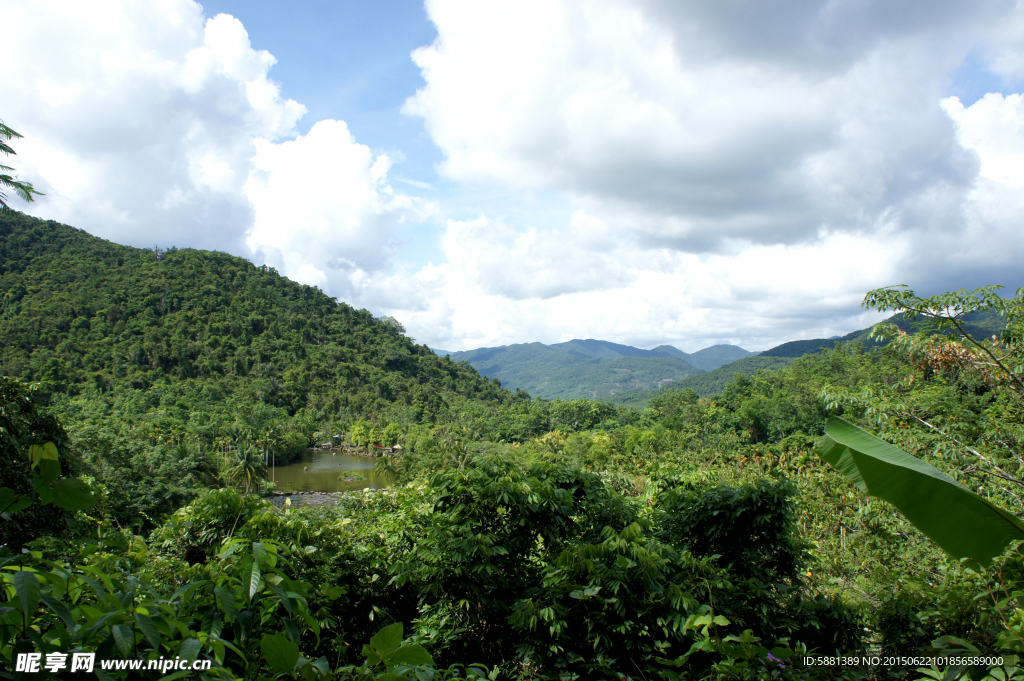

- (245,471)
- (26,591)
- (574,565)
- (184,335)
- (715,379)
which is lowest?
(245,471)

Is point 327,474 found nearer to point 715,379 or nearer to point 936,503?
point 936,503

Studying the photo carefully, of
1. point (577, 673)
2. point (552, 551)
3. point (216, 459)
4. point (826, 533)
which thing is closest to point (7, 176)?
point (552, 551)

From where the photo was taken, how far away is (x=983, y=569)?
5.85 ft

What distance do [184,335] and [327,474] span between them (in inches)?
1237

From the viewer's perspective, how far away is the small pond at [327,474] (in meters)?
38.2

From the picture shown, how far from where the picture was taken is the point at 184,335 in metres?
59.0

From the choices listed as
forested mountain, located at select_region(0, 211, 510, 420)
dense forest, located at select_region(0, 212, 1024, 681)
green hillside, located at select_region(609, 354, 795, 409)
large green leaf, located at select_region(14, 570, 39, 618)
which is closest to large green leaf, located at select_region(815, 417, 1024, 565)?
dense forest, located at select_region(0, 212, 1024, 681)

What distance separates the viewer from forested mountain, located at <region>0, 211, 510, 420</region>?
51.1 metres

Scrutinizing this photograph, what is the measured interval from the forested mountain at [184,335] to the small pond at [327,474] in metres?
10.4

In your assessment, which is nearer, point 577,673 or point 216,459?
point 577,673

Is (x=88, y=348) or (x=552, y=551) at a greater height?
(x=88, y=348)

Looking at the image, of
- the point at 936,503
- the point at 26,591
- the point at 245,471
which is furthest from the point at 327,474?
the point at 26,591

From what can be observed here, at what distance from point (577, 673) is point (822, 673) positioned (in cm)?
152

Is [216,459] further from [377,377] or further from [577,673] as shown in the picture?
[377,377]
